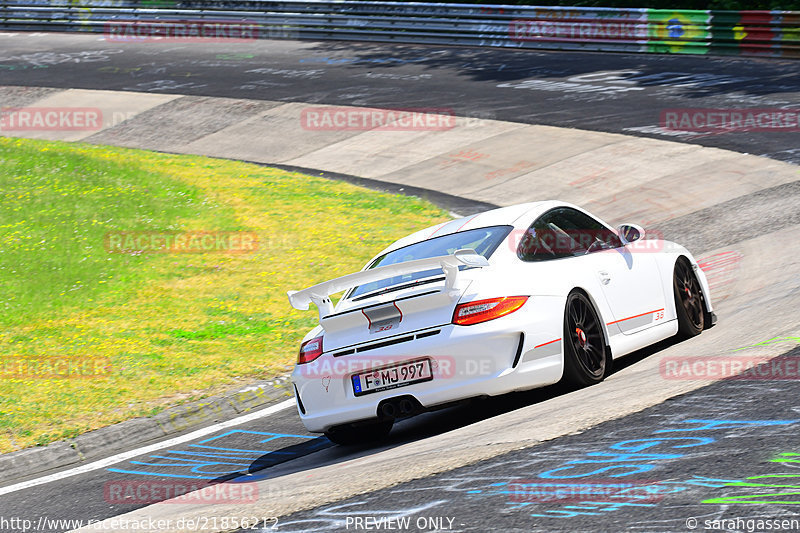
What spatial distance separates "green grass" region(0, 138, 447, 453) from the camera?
8695mm

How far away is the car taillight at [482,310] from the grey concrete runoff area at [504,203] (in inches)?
25.9

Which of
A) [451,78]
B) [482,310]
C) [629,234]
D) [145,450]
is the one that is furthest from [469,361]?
[451,78]

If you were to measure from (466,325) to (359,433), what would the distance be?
125cm

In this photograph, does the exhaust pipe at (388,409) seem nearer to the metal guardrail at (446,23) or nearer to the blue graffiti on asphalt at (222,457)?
the blue graffiti on asphalt at (222,457)

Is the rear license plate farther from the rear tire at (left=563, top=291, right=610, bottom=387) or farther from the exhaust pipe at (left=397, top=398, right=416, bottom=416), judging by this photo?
the rear tire at (left=563, top=291, right=610, bottom=387)

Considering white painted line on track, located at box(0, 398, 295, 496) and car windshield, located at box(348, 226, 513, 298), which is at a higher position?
car windshield, located at box(348, 226, 513, 298)

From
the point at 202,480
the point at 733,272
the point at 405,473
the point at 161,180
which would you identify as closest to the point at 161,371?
the point at 202,480

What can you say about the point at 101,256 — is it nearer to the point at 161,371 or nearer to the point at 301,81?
the point at 161,371

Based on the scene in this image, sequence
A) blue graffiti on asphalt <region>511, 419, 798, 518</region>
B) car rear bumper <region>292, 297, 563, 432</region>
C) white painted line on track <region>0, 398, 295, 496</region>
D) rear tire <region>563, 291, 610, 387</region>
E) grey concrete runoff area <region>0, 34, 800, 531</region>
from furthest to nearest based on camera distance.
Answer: white painted line on track <region>0, 398, 295, 496</region> < rear tire <region>563, 291, 610, 387</region> < car rear bumper <region>292, 297, 563, 432</region> < grey concrete runoff area <region>0, 34, 800, 531</region> < blue graffiti on asphalt <region>511, 419, 798, 518</region>

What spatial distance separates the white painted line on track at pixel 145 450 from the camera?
22.7 feet

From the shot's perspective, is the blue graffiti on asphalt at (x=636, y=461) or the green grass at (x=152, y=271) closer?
the blue graffiti on asphalt at (x=636, y=461)

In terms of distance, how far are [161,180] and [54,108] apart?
926 cm

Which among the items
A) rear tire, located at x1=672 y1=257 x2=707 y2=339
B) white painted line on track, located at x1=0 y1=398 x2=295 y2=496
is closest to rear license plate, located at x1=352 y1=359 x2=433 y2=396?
white painted line on track, located at x1=0 y1=398 x2=295 y2=496

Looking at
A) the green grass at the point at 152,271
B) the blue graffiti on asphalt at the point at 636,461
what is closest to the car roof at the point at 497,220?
the green grass at the point at 152,271
